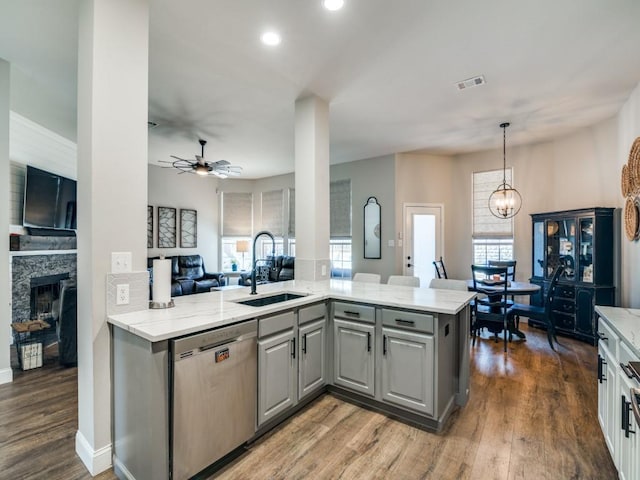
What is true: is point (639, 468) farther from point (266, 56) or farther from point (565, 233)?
point (565, 233)

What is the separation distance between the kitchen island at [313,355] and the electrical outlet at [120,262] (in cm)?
28

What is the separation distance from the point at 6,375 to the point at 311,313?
2975 millimetres

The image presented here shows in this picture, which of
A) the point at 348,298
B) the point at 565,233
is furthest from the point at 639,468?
the point at 565,233

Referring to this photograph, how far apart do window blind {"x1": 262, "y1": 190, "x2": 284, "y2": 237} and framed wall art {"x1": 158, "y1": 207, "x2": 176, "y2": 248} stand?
86.8 inches

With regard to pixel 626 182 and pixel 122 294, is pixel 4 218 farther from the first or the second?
pixel 626 182

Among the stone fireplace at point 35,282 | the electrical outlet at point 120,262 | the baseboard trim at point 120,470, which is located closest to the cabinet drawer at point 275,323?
the electrical outlet at point 120,262

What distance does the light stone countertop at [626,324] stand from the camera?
1480 mm

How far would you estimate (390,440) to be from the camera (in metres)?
2.15

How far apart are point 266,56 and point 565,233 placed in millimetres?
4761

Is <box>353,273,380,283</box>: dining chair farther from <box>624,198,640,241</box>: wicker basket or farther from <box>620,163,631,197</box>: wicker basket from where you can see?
<box>620,163,631,197</box>: wicker basket

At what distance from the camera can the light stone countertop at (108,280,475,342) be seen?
1672 mm

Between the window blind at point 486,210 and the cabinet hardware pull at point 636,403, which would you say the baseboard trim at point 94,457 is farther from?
the window blind at point 486,210

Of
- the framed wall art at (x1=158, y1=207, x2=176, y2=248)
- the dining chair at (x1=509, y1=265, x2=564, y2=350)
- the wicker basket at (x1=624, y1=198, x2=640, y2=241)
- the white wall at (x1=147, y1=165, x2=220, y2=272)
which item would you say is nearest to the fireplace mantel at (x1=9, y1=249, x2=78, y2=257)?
the white wall at (x1=147, y1=165, x2=220, y2=272)

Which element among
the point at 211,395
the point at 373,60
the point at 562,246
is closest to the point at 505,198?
the point at 562,246
